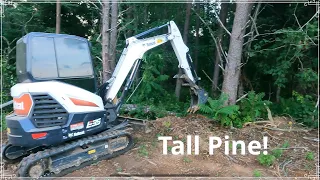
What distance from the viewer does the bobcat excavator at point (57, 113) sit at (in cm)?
405

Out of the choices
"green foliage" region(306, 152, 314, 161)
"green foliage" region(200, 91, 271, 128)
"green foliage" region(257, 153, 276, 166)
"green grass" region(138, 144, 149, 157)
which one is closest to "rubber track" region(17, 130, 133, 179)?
"green grass" region(138, 144, 149, 157)

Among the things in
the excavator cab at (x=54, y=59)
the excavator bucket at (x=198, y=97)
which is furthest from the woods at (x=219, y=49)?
the excavator cab at (x=54, y=59)

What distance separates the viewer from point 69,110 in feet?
14.1

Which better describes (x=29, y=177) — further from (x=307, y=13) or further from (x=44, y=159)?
(x=307, y=13)

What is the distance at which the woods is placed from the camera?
22.4 ft

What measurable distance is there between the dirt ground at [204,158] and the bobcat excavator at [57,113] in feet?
0.91

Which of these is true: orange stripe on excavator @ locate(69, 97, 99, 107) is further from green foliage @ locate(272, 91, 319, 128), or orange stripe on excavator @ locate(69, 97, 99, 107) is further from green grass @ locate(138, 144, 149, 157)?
green foliage @ locate(272, 91, 319, 128)

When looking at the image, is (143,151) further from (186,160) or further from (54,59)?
(54,59)

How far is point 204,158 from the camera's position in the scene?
5.02 meters

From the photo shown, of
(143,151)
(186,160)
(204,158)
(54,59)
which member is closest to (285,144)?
(204,158)

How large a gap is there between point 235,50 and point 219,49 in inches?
79.0

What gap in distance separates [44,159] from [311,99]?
7922mm

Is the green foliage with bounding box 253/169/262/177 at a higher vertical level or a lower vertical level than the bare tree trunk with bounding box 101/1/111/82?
lower

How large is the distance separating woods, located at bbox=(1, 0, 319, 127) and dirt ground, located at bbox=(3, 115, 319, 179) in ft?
1.58
